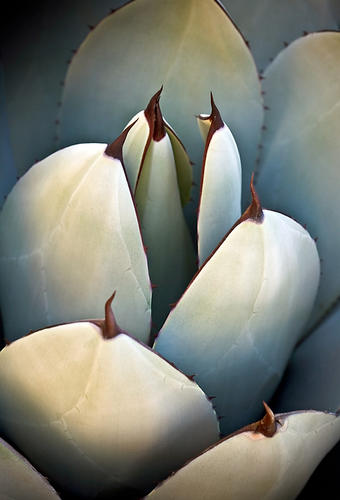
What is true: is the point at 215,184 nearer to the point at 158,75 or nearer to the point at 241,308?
the point at 241,308

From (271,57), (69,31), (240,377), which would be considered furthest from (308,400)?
(69,31)

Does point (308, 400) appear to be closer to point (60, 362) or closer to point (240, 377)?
point (240, 377)

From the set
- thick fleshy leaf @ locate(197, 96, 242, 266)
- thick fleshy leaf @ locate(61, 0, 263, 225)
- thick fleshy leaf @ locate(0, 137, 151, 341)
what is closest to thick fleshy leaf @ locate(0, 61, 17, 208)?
thick fleshy leaf @ locate(61, 0, 263, 225)

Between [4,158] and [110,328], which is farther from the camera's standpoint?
[4,158]

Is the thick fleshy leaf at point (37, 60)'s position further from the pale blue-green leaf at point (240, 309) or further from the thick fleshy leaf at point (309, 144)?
the pale blue-green leaf at point (240, 309)

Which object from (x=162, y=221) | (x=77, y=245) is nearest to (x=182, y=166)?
(x=162, y=221)

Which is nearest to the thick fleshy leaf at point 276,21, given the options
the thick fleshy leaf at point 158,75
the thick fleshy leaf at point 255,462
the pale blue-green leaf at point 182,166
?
the thick fleshy leaf at point 158,75

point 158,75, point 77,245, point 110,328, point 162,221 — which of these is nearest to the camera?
point 110,328
